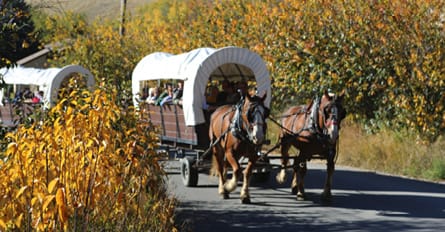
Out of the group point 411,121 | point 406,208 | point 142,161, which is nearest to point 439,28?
point 411,121

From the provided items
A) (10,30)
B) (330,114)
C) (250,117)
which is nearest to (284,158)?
(250,117)

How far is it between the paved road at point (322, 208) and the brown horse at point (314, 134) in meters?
0.47

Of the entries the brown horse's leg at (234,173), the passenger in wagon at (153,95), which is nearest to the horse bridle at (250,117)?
the brown horse's leg at (234,173)

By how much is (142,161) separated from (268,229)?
3799 mm

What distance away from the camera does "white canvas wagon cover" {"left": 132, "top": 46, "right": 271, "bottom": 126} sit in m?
13.6

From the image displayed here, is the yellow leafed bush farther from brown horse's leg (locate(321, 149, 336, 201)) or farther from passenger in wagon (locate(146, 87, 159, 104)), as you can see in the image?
passenger in wagon (locate(146, 87, 159, 104))

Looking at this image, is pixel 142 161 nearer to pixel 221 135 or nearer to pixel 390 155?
pixel 221 135

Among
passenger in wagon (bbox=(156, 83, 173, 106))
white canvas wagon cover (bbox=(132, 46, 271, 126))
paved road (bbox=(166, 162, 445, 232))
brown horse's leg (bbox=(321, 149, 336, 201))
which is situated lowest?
paved road (bbox=(166, 162, 445, 232))

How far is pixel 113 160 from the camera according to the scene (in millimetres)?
5953

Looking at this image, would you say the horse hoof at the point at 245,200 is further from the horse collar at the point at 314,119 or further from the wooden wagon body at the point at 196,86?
the wooden wagon body at the point at 196,86

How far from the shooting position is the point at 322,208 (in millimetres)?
11547

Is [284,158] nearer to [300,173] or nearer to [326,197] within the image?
[300,173]

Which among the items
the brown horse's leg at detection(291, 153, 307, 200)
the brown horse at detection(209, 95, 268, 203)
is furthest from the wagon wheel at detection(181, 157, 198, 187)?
the brown horse's leg at detection(291, 153, 307, 200)

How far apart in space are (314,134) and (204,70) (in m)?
2.60
